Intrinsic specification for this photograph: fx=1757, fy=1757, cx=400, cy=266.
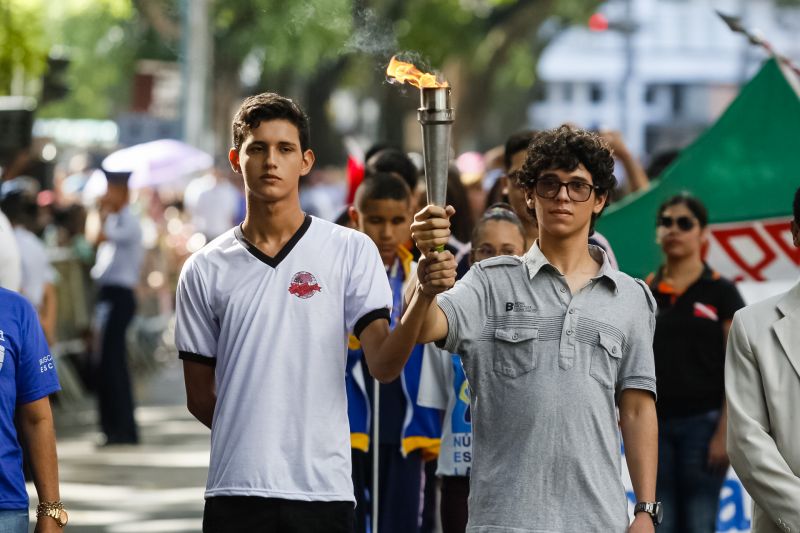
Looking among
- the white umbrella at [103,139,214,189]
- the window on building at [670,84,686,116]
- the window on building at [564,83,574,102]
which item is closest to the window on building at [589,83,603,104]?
the window on building at [564,83,574,102]

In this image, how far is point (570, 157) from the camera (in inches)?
202

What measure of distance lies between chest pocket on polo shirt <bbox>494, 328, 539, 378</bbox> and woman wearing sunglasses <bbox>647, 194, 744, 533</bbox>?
2961mm

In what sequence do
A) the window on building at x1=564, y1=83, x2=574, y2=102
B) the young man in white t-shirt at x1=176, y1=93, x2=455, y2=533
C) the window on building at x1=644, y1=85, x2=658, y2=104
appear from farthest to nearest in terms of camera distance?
1. the window on building at x1=564, y1=83, x2=574, y2=102
2. the window on building at x1=644, y1=85, x2=658, y2=104
3. the young man in white t-shirt at x1=176, y1=93, x2=455, y2=533

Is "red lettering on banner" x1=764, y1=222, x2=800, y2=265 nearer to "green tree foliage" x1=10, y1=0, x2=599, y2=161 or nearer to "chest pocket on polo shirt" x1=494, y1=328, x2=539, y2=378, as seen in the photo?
"chest pocket on polo shirt" x1=494, y1=328, x2=539, y2=378

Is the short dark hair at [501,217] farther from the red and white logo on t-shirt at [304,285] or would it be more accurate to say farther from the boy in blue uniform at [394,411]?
the red and white logo on t-shirt at [304,285]

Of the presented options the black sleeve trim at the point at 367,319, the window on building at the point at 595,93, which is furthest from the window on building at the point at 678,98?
the black sleeve trim at the point at 367,319

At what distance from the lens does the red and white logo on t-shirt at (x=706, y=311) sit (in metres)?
7.94

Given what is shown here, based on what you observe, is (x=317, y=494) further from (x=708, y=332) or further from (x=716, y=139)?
(x=716, y=139)

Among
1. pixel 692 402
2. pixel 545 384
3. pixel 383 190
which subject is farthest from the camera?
pixel 692 402

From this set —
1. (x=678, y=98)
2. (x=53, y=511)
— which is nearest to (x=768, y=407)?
(x=53, y=511)

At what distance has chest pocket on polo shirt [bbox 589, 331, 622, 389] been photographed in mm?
4969

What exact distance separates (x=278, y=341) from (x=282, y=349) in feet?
0.09

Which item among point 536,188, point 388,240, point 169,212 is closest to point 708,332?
point 388,240

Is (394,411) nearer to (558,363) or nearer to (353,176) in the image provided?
(558,363)
